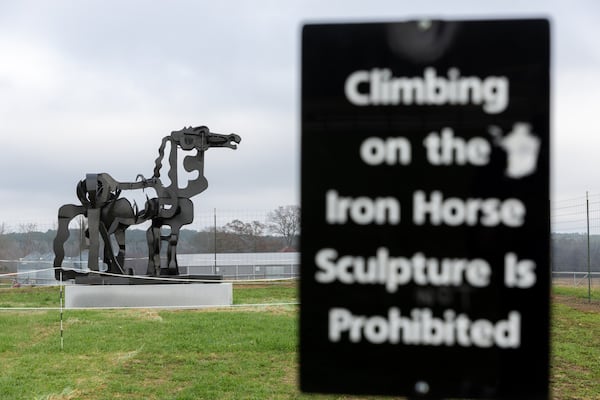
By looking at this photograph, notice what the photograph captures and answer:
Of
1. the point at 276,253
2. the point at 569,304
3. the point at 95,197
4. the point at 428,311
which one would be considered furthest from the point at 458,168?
the point at 276,253

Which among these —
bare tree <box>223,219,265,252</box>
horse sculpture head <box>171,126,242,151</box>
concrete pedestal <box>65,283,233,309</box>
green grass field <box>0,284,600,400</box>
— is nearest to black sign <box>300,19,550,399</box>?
green grass field <box>0,284,600,400</box>

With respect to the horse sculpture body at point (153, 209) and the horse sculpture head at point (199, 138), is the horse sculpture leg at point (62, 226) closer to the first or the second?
the horse sculpture body at point (153, 209)

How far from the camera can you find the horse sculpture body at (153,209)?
49.5ft

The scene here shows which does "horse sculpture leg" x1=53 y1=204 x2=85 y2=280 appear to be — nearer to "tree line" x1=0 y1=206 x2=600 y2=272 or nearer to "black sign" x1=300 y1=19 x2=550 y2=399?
"tree line" x1=0 y1=206 x2=600 y2=272

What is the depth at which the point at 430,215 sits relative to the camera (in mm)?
1798

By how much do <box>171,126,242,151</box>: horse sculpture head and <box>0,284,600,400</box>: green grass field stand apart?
160 inches

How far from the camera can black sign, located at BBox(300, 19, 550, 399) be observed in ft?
5.79

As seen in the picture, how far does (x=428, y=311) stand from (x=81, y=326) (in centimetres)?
1040

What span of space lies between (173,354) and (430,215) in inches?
295

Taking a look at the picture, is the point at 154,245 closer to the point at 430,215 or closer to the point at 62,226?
the point at 62,226

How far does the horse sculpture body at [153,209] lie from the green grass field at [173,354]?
2.16m

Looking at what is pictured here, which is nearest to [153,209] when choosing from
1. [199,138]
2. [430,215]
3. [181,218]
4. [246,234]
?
[181,218]

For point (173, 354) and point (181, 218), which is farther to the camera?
point (181, 218)

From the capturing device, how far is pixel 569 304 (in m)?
15.5
